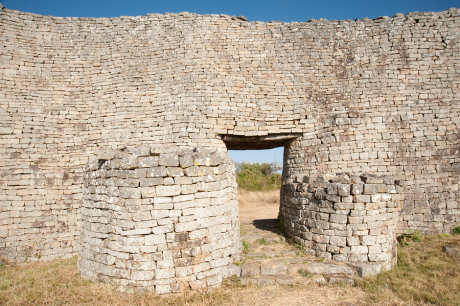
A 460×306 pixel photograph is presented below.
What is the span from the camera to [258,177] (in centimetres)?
2353

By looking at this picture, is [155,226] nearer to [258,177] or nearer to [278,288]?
[278,288]

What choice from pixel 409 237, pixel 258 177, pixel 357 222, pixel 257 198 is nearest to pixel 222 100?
pixel 357 222

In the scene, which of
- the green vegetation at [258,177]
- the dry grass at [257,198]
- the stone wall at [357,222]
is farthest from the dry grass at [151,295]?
the green vegetation at [258,177]

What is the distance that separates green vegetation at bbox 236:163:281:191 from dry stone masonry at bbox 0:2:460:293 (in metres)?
12.9

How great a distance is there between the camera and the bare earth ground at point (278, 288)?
4.20m

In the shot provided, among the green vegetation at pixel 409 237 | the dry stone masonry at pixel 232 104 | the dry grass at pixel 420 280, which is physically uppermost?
the dry stone masonry at pixel 232 104

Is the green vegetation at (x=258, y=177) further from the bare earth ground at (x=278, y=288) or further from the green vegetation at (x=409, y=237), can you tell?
the bare earth ground at (x=278, y=288)

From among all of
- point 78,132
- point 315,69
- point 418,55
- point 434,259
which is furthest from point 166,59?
point 434,259

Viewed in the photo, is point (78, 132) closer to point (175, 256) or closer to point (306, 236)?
point (175, 256)

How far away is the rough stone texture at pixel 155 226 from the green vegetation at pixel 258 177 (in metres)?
16.9

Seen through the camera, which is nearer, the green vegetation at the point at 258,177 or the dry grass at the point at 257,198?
the dry grass at the point at 257,198

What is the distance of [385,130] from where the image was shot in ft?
26.3

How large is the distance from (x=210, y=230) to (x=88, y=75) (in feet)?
23.9

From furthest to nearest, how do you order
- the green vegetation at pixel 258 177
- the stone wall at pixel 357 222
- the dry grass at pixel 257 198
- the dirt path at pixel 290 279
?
the green vegetation at pixel 258 177 → the dry grass at pixel 257 198 → the stone wall at pixel 357 222 → the dirt path at pixel 290 279
